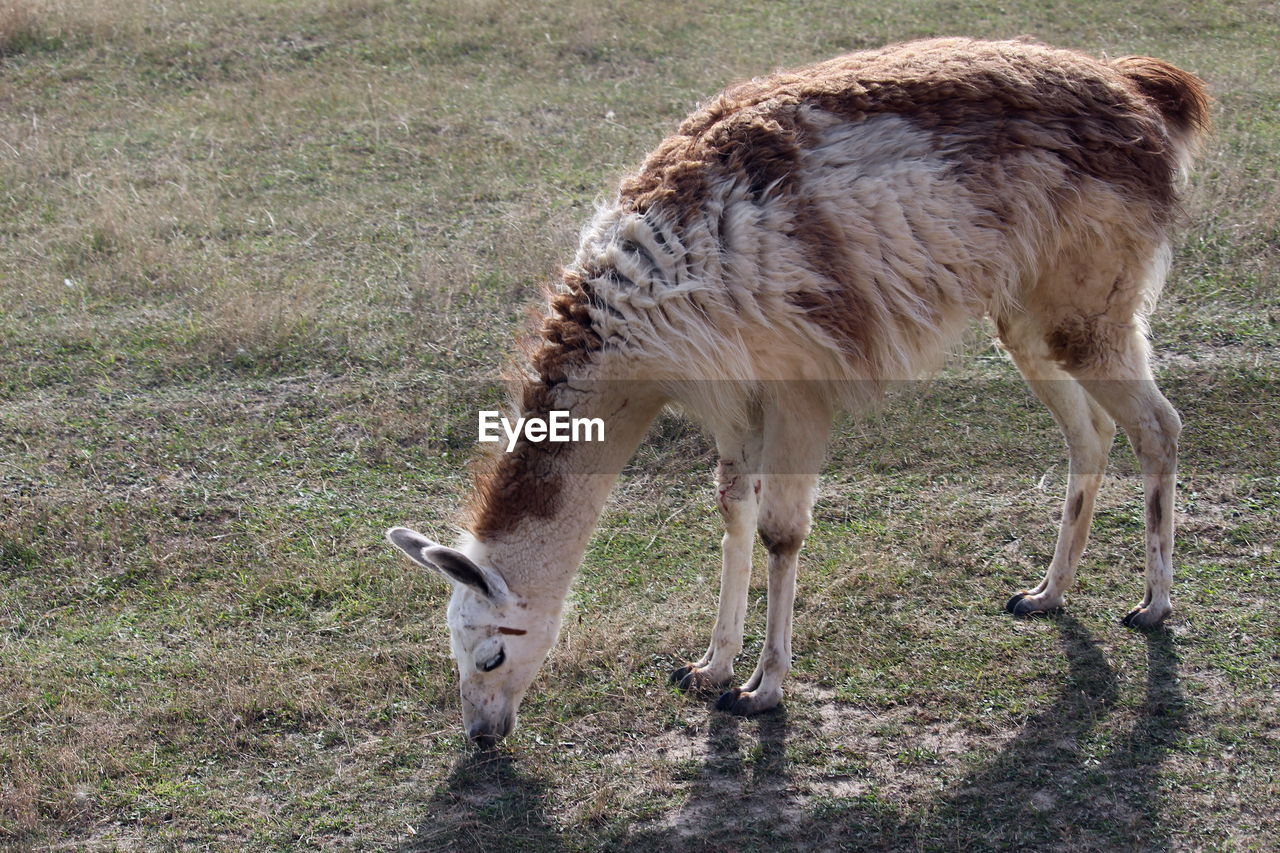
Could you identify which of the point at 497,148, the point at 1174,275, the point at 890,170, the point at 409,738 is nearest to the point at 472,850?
the point at 409,738

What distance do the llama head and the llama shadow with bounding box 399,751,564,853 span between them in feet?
0.38

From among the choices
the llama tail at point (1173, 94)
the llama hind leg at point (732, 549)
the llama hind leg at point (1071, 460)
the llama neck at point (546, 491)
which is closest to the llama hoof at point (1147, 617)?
the llama hind leg at point (1071, 460)

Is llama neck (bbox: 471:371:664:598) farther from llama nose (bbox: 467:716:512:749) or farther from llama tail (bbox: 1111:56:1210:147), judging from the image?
llama tail (bbox: 1111:56:1210:147)

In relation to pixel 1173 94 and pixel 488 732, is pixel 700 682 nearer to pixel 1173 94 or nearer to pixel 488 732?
pixel 488 732

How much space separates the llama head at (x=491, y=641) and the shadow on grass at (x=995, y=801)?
26.3 inches

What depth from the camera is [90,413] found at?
666 cm

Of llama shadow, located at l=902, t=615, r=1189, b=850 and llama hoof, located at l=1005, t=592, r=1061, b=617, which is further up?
llama hoof, located at l=1005, t=592, r=1061, b=617

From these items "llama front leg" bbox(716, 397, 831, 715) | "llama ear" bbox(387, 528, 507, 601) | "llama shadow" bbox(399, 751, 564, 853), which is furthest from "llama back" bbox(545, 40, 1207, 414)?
"llama shadow" bbox(399, 751, 564, 853)

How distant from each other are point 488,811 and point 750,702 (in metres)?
1.08

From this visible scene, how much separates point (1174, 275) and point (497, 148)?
523 centimetres

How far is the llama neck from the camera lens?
4.29 meters

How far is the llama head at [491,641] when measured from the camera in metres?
4.22

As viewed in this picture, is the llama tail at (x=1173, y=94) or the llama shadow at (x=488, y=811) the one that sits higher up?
the llama tail at (x=1173, y=94)

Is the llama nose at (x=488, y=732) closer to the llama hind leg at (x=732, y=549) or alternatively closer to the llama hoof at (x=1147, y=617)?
the llama hind leg at (x=732, y=549)
